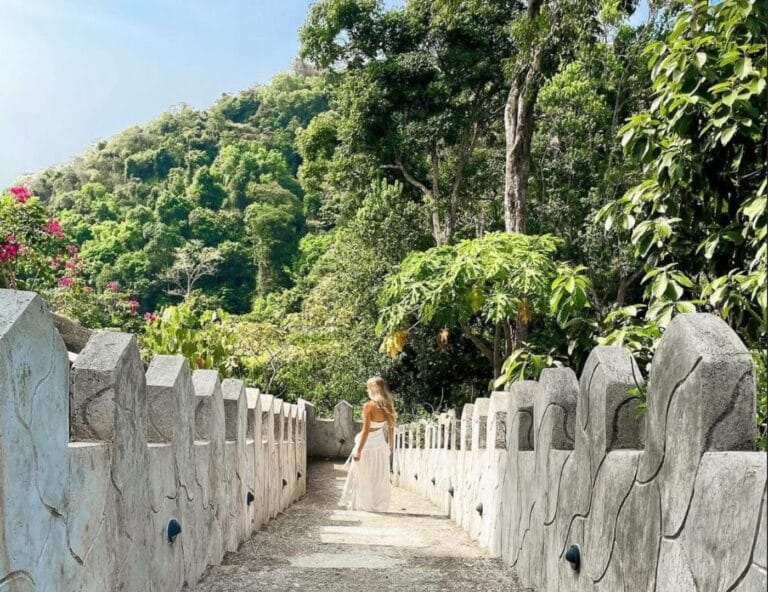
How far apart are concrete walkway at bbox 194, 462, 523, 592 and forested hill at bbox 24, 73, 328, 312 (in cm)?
2429

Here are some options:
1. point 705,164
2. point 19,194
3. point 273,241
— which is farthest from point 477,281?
point 273,241

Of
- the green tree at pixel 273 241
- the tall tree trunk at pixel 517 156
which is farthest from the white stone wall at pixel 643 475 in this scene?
the green tree at pixel 273 241

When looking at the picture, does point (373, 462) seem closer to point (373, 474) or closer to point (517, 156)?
point (373, 474)

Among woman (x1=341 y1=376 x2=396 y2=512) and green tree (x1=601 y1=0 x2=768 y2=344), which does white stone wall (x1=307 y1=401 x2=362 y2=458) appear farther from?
green tree (x1=601 y1=0 x2=768 y2=344)

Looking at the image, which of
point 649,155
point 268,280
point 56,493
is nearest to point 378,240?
point 649,155

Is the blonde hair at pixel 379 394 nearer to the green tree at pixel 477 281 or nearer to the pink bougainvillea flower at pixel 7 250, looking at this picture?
the green tree at pixel 477 281

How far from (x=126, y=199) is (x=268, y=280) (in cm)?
1884

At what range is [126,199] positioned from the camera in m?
53.6

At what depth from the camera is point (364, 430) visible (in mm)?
10305

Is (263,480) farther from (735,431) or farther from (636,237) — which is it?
(735,431)

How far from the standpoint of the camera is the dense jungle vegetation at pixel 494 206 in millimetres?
3920

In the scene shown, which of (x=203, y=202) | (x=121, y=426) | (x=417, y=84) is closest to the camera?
(x=121, y=426)

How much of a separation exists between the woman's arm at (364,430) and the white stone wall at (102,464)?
14.6ft

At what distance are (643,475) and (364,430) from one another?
770 cm
